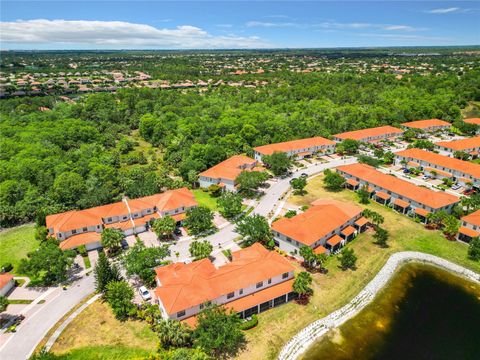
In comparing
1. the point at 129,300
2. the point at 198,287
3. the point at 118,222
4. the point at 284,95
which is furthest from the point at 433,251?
the point at 284,95

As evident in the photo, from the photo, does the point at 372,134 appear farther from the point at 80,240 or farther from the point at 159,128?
the point at 80,240

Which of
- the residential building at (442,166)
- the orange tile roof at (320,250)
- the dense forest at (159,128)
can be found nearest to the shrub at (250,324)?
the orange tile roof at (320,250)

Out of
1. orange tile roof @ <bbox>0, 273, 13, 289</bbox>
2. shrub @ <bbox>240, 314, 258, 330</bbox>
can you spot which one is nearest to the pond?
shrub @ <bbox>240, 314, 258, 330</bbox>

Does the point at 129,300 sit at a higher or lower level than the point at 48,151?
lower

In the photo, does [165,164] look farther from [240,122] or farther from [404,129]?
[404,129]

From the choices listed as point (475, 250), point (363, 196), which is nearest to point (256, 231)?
point (363, 196)

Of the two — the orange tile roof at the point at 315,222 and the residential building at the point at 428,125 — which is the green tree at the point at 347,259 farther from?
the residential building at the point at 428,125

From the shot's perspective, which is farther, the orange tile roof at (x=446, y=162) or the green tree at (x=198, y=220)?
the orange tile roof at (x=446, y=162)

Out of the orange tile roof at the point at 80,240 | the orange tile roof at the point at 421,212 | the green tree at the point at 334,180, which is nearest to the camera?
the orange tile roof at the point at 80,240

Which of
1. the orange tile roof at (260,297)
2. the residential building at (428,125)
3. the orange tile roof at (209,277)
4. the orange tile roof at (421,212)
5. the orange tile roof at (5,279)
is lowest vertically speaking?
the orange tile roof at (5,279)
